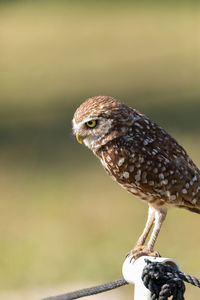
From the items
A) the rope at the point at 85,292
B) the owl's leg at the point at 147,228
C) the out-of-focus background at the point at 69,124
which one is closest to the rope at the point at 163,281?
the rope at the point at 85,292

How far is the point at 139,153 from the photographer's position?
9.43ft

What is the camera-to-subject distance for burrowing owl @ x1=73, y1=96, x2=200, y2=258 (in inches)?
107

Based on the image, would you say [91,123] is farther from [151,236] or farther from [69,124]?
[69,124]

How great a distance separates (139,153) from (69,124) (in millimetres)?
7272

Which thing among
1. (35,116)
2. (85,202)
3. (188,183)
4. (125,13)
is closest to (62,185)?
(85,202)

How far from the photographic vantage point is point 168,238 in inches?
247

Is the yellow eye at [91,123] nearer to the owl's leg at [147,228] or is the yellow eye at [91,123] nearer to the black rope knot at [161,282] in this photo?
the owl's leg at [147,228]

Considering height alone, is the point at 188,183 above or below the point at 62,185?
above

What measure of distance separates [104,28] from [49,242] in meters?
14.1

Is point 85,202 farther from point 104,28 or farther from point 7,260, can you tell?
point 104,28

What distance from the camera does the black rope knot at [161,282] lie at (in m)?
2.10

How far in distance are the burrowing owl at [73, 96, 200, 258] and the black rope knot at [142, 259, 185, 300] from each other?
0.67 metres

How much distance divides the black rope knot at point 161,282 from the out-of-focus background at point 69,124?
9.92 feet

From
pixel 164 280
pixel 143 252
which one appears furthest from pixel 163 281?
pixel 143 252
